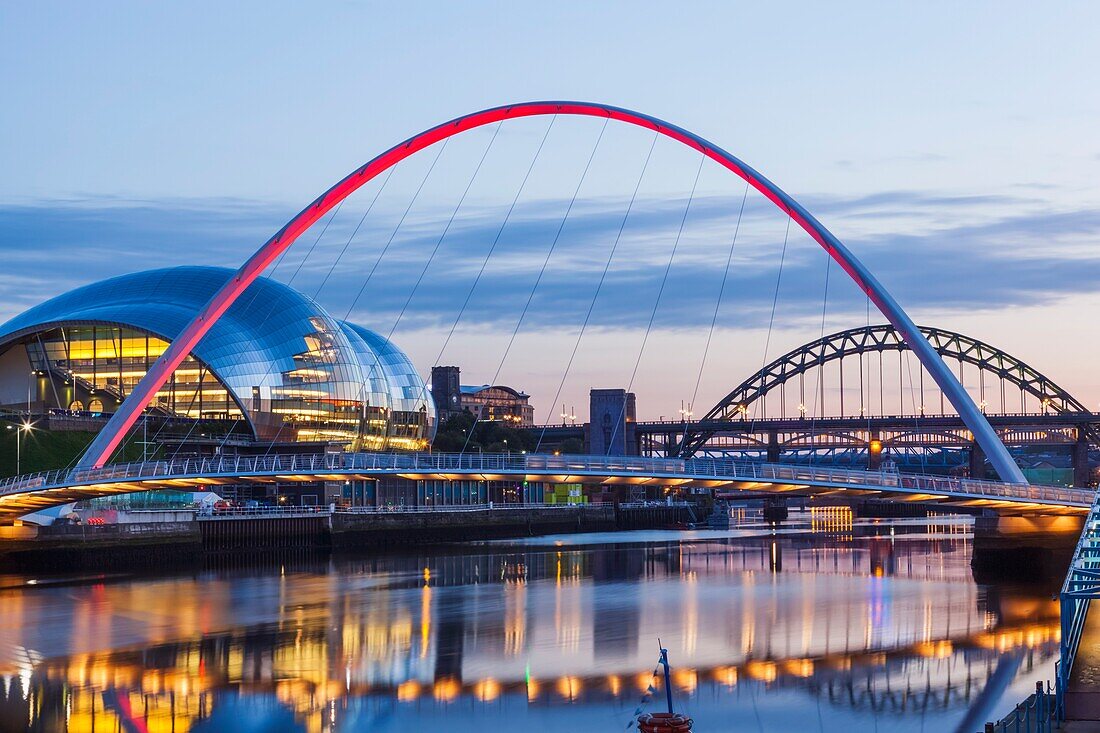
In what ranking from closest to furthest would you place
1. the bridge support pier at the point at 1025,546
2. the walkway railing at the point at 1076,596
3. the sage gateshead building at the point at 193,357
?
the walkway railing at the point at 1076,596, the bridge support pier at the point at 1025,546, the sage gateshead building at the point at 193,357

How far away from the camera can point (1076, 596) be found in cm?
2378

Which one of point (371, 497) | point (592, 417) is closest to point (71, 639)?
point (371, 497)

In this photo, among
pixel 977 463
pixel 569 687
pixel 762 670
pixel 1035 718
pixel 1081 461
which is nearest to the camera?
pixel 1035 718

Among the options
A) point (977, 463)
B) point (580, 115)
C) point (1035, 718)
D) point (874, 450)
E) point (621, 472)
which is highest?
point (580, 115)

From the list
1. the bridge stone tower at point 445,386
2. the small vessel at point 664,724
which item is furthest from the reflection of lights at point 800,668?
the bridge stone tower at point 445,386

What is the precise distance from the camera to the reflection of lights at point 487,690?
3066 cm

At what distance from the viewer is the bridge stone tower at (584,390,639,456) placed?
121 m

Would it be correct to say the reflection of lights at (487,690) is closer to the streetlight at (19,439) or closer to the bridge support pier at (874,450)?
the streetlight at (19,439)

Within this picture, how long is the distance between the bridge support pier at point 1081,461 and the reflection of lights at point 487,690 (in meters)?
94.0

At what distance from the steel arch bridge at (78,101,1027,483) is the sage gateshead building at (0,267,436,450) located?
30.6 metres

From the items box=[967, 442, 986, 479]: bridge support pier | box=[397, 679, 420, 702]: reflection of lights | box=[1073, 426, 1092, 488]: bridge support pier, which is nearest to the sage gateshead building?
box=[967, 442, 986, 479]: bridge support pier

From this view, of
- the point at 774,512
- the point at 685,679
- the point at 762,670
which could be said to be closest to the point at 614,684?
the point at 685,679

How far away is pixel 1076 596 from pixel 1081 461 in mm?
104847

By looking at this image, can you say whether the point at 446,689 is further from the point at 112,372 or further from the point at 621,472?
the point at 112,372
